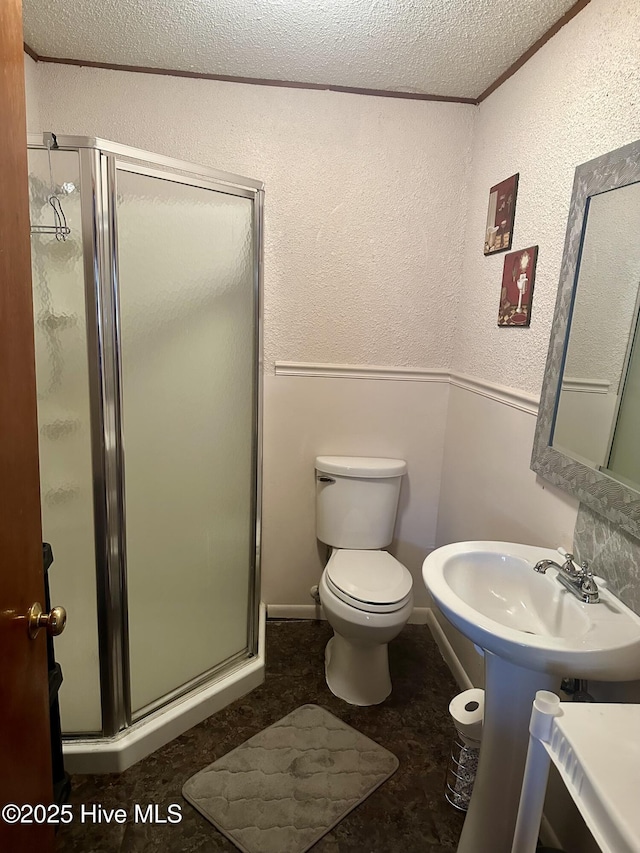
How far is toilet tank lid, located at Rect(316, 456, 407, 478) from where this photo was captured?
2236mm

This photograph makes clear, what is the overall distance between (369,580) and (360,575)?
1.8 inches

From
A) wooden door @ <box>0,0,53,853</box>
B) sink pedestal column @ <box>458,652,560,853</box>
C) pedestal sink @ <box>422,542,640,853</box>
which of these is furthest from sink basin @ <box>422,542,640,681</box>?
wooden door @ <box>0,0,53,853</box>

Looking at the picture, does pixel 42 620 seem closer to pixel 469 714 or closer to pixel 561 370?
pixel 469 714

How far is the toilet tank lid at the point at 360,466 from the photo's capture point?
2.24 meters

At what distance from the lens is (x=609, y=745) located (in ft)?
2.47

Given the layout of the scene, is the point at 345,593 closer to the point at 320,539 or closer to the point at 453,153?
the point at 320,539

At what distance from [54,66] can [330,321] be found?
143cm

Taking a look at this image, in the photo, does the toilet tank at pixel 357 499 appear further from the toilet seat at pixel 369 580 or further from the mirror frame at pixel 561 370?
the mirror frame at pixel 561 370

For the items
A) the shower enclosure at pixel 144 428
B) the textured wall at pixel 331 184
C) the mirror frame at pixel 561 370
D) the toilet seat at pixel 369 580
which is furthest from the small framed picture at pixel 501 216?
the toilet seat at pixel 369 580

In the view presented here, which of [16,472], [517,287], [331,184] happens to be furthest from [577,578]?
[331,184]

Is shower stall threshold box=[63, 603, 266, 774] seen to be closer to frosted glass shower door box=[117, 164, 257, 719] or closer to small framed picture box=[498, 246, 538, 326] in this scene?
frosted glass shower door box=[117, 164, 257, 719]

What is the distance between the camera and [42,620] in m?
0.88

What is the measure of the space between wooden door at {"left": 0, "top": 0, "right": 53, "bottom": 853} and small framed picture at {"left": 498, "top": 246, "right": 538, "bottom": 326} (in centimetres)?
143

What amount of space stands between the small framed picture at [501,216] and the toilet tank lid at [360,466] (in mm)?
950
